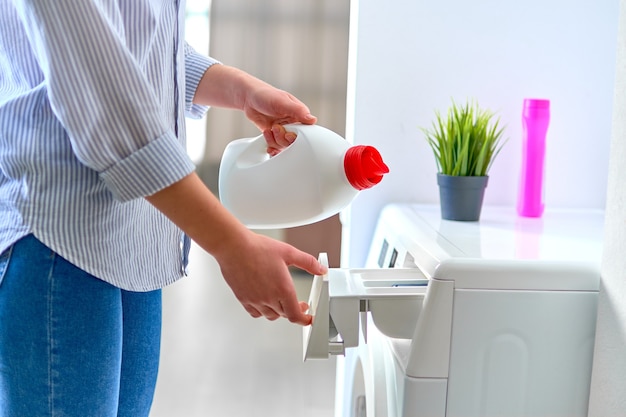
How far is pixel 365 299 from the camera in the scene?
2.92 feet

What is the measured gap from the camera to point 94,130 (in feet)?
2.09

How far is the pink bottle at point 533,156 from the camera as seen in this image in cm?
142

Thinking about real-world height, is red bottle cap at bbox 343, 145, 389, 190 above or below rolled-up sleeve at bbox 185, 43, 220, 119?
below

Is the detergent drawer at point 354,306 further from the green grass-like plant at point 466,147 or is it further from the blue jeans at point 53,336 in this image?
the green grass-like plant at point 466,147

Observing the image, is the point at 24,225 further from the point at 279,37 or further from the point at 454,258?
the point at 279,37

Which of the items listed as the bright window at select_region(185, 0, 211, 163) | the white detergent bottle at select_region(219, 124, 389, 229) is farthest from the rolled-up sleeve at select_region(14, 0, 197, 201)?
the bright window at select_region(185, 0, 211, 163)

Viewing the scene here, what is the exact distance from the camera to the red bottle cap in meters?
0.87

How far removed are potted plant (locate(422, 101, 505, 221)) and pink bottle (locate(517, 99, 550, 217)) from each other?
0.34 ft

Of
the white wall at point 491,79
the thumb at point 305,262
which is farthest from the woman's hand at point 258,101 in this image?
the white wall at point 491,79

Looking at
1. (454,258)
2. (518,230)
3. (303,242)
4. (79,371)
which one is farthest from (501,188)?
(303,242)

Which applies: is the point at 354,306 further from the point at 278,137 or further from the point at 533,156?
the point at 533,156

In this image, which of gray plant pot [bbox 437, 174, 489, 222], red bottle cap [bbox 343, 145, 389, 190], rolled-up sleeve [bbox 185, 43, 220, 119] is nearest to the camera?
red bottle cap [bbox 343, 145, 389, 190]

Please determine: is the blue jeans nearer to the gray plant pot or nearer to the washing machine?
the washing machine

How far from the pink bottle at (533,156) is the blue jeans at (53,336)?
90 centimetres
